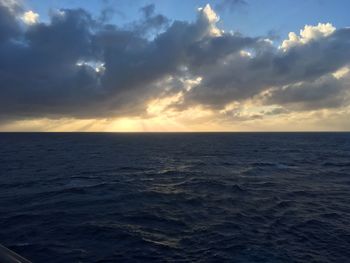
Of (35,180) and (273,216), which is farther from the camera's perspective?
(35,180)

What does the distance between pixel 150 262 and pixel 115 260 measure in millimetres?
2202

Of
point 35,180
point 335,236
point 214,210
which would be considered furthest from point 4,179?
point 335,236

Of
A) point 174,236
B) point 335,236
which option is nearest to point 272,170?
point 335,236

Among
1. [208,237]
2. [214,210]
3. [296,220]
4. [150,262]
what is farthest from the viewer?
[214,210]

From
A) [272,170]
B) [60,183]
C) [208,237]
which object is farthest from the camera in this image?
[272,170]

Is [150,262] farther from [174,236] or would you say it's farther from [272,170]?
[272,170]

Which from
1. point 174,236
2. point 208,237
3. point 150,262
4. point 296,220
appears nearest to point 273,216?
point 296,220

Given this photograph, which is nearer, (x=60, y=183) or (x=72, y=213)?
(x=72, y=213)

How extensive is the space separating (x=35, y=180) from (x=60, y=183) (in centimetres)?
543

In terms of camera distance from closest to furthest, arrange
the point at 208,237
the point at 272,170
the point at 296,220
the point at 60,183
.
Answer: the point at 208,237, the point at 296,220, the point at 60,183, the point at 272,170

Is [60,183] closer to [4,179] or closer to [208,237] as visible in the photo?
[4,179]

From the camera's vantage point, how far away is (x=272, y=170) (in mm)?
62688

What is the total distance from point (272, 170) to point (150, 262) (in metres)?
47.7

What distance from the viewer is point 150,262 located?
19.8 m
